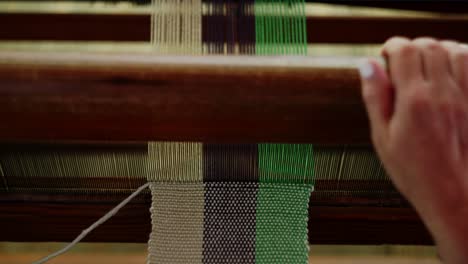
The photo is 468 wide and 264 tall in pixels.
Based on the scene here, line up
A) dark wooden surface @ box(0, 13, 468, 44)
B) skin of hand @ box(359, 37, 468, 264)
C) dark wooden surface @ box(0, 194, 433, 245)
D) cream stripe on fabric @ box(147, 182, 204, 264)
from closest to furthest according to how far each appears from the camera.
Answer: skin of hand @ box(359, 37, 468, 264), cream stripe on fabric @ box(147, 182, 204, 264), dark wooden surface @ box(0, 194, 433, 245), dark wooden surface @ box(0, 13, 468, 44)

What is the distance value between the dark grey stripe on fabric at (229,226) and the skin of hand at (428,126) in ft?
0.86

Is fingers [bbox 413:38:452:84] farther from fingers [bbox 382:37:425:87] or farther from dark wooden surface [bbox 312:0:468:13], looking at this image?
dark wooden surface [bbox 312:0:468:13]

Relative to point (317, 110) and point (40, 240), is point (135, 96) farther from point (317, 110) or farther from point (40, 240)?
point (40, 240)

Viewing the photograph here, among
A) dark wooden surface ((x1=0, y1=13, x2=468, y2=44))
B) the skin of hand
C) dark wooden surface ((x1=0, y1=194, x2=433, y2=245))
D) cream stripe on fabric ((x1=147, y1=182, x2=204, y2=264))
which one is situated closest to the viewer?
the skin of hand

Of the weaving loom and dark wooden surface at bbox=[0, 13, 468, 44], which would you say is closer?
the weaving loom

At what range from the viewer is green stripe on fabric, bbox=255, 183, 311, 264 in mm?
704

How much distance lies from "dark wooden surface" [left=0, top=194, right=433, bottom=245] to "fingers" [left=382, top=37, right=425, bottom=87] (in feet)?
1.30

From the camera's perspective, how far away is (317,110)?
52 cm

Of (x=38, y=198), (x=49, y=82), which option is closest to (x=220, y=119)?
(x=49, y=82)

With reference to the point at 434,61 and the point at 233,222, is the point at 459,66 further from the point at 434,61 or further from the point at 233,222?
the point at 233,222

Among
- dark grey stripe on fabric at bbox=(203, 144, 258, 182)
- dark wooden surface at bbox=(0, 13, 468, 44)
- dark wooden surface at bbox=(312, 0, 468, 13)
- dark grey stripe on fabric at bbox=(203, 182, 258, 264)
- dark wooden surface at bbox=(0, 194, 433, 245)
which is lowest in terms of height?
dark wooden surface at bbox=(0, 194, 433, 245)

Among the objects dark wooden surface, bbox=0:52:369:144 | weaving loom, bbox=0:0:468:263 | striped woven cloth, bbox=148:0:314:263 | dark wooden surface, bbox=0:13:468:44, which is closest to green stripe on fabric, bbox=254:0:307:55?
weaving loom, bbox=0:0:468:263

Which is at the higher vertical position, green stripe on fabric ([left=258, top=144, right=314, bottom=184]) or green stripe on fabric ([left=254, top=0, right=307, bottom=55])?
green stripe on fabric ([left=254, top=0, right=307, bottom=55])

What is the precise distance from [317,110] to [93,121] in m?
0.24
